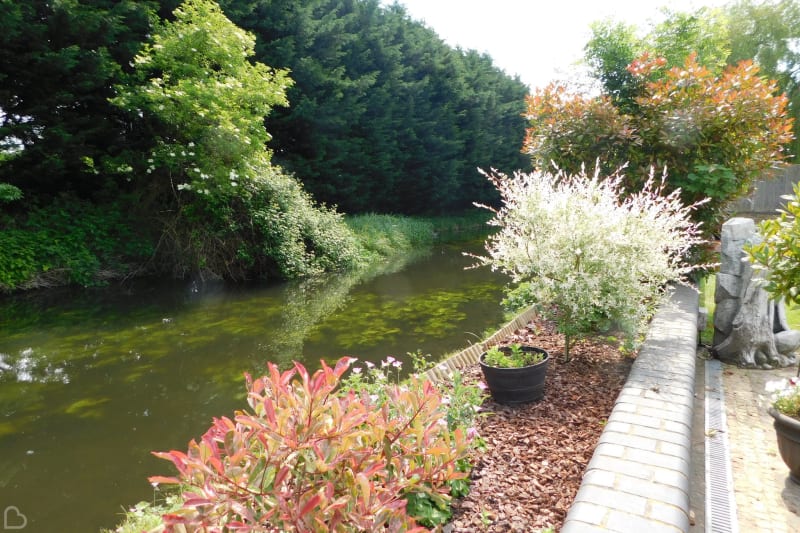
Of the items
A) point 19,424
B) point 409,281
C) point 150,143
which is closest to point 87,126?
point 150,143

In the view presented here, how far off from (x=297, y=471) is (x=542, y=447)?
1.88 metres

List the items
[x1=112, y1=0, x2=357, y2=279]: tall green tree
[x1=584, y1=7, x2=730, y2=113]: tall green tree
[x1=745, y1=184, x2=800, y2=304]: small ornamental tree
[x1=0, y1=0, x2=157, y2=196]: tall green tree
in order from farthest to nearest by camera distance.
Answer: [x1=112, y1=0, x2=357, y2=279]: tall green tree < [x1=0, y1=0, x2=157, y2=196]: tall green tree < [x1=584, y1=7, x2=730, y2=113]: tall green tree < [x1=745, y1=184, x2=800, y2=304]: small ornamental tree

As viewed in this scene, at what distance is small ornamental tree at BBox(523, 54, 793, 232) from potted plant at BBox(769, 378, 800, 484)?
13.0ft

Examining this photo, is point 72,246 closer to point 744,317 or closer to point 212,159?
point 212,159

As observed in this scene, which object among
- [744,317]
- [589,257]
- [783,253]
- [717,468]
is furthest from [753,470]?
[744,317]

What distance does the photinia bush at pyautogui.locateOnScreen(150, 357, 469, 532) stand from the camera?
5.18 feet

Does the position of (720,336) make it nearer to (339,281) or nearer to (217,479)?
(217,479)

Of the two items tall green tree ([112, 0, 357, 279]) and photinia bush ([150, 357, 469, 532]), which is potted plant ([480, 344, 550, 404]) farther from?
tall green tree ([112, 0, 357, 279])

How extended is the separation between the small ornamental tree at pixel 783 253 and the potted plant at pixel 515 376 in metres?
1.80

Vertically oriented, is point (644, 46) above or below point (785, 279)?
above

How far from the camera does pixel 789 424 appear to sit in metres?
3.01

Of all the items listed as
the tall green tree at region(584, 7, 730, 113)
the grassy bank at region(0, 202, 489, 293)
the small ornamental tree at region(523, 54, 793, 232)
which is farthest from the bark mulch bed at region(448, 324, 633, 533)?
the grassy bank at region(0, 202, 489, 293)

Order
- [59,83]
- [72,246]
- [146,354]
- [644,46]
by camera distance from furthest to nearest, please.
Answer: [644,46] < [72,246] < [59,83] < [146,354]

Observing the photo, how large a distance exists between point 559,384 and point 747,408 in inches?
62.8
